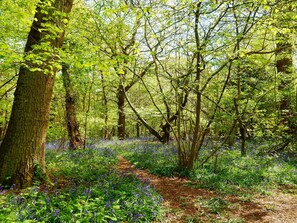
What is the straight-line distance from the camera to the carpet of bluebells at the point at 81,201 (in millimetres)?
3713

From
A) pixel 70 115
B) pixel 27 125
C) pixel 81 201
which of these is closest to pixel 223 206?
pixel 81 201

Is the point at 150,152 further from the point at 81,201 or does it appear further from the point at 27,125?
the point at 81,201

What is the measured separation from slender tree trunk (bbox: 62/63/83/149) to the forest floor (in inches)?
251

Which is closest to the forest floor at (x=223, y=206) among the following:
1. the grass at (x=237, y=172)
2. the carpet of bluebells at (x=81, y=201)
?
the grass at (x=237, y=172)

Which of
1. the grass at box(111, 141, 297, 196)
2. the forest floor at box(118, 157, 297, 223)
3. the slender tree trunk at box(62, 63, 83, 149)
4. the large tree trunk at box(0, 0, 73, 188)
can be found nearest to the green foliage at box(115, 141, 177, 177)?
the grass at box(111, 141, 297, 196)

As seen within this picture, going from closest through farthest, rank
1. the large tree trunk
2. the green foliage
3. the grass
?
the large tree trunk < the grass < the green foliage

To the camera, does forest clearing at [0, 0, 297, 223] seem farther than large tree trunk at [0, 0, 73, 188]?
No

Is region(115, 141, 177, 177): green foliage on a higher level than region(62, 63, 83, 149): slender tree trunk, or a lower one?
lower

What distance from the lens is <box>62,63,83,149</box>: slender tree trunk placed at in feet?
34.5

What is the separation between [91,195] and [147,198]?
118 cm

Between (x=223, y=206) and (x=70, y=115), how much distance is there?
8.33 meters

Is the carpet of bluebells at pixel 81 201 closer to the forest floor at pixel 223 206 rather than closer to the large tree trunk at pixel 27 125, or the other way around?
the large tree trunk at pixel 27 125

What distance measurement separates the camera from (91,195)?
486 cm

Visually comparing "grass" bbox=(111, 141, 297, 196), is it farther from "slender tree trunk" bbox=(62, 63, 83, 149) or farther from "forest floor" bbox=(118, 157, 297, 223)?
"slender tree trunk" bbox=(62, 63, 83, 149)
